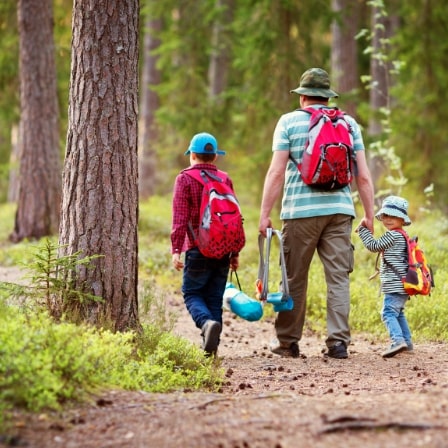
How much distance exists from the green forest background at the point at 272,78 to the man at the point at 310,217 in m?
7.46

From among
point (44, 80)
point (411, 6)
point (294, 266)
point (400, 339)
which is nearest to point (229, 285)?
point (294, 266)

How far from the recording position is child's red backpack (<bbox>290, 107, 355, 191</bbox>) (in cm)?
685

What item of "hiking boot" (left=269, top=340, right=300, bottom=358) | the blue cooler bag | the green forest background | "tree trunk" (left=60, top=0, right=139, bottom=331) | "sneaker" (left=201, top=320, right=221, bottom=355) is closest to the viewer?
"tree trunk" (left=60, top=0, right=139, bottom=331)

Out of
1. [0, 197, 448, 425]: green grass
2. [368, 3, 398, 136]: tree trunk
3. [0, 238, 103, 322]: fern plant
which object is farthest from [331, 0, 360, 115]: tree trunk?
[0, 238, 103, 322]: fern plant

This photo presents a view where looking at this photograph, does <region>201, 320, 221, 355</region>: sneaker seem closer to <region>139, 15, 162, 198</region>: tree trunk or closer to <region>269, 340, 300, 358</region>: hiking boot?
<region>269, 340, 300, 358</region>: hiking boot

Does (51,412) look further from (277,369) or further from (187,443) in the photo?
(277,369)

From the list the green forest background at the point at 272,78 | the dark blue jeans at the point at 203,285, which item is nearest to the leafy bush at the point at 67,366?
the dark blue jeans at the point at 203,285

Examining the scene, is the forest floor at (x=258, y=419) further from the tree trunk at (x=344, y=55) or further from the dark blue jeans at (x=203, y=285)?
the tree trunk at (x=344, y=55)

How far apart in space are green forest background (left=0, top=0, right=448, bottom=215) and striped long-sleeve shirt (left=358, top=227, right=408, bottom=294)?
7.58 meters

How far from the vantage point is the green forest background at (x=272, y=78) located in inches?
599

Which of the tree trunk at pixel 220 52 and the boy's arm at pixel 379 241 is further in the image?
the tree trunk at pixel 220 52

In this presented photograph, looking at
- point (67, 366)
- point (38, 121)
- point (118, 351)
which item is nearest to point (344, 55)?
point (38, 121)

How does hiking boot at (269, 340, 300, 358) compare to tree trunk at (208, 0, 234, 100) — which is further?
tree trunk at (208, 0, 234, 100)

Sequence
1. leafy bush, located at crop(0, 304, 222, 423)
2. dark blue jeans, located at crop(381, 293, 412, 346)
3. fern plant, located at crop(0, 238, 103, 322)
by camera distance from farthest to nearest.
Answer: dark blue jeans, located at crop(381, 293, 412, 346), fern plant, located at crop(0, 238, 103, 322), leafy bush, located at crop(0, 304, 222, 423)
